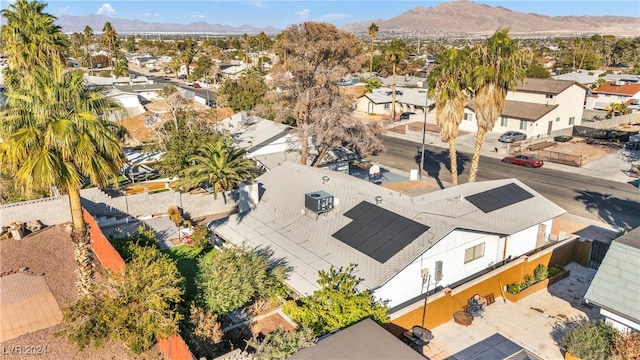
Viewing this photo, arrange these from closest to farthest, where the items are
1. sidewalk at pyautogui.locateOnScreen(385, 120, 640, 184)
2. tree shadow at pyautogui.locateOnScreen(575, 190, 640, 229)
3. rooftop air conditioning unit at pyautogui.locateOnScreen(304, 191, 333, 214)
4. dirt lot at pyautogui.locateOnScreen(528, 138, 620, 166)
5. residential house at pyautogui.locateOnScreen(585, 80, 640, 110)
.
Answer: rooftop air conditioning unit at pyautogui.locateOnScreen(304, 191, 333, 214) → tree shadow at pyautogui.locateOnScreen(575, 190, 640, 229) → sidewalk at pyautogui.locateOnScreen(385, 120, 640, 184) → dirt lot at pyautogui.locateOnScreen(528, 138, 620, 166) → residential house at pyautogui.locateOnScreen(585, 80, 640, 110)

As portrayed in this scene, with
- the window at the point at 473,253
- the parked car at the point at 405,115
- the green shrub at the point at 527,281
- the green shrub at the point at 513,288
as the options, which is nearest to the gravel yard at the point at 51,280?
the window at the point at 473,253

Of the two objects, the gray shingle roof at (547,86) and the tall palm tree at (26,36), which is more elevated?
the tall palm tree at (26,36)

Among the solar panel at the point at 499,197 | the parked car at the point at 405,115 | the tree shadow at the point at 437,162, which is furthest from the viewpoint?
the parked car at the point at 405,115

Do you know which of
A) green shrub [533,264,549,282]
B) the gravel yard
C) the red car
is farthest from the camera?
the red car

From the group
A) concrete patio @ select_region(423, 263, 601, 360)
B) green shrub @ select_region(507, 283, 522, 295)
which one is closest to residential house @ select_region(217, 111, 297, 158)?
green shrub @ select_region(507, 283, 522, 295)

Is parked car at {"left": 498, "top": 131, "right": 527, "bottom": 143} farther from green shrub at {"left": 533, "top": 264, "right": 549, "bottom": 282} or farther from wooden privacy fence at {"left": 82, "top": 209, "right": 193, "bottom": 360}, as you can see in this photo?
wooden privacy fence at {"left": 82, "top": 209, "right": 193, "bottom": 360}

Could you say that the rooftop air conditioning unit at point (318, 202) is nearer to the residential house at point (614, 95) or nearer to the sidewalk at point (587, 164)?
the sidewalk at point (587, 164)

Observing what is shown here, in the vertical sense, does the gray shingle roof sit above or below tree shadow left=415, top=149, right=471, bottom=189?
above

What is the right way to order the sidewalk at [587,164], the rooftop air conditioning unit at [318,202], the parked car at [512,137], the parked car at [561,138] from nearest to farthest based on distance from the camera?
the rooftop air conditioning unit at [318,202] → the sidewalk at [587,164] → the parked car at [512,137] → the parked car at [561,138]

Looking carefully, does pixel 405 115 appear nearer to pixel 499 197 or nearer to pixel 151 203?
pixel 499 197
